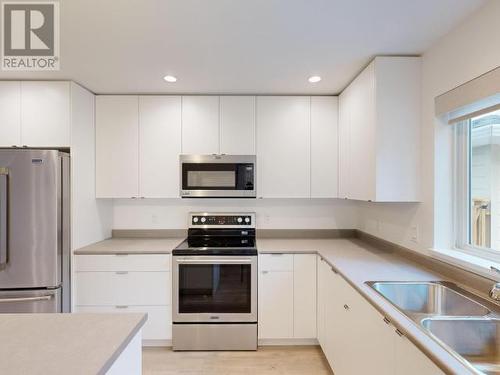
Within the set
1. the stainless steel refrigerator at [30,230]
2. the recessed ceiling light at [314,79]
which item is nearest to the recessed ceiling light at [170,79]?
the stainless steel refrigerator at [30,230]

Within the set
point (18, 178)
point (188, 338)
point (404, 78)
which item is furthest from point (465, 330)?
point (18, 178)

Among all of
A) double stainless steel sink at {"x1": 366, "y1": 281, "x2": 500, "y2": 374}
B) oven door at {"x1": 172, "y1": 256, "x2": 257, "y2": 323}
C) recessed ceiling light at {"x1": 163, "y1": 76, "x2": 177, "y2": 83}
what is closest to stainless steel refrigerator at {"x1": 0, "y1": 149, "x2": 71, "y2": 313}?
oven door at {"x1": 172, "y1": 256, "x2": 257, "y2": 323}

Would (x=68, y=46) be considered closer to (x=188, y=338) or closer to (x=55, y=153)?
(x=55, y=153)

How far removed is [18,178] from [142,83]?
124 cm

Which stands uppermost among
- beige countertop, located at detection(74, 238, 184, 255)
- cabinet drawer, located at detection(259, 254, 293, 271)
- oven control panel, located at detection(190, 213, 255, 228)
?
oven control panel, located at detection(190, 213, 255, 228)

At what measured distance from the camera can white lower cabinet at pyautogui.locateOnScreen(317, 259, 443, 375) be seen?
1117 millimetres

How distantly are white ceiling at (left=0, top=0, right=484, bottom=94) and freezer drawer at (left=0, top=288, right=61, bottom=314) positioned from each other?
5.76 ft

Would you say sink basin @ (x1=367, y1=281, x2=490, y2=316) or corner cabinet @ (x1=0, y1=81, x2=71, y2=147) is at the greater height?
corner cabinet @ (x1=0, y1=81, x2=71, y2=147)

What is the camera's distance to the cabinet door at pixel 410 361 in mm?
966

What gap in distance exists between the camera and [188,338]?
2486 millimetres

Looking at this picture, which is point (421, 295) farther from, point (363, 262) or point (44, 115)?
point (44, 115)

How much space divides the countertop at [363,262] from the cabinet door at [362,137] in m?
0.49

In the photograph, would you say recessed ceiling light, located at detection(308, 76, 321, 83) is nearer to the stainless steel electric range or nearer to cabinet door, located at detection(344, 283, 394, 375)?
the stainless steel electric range

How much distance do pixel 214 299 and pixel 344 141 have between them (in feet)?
6.15
